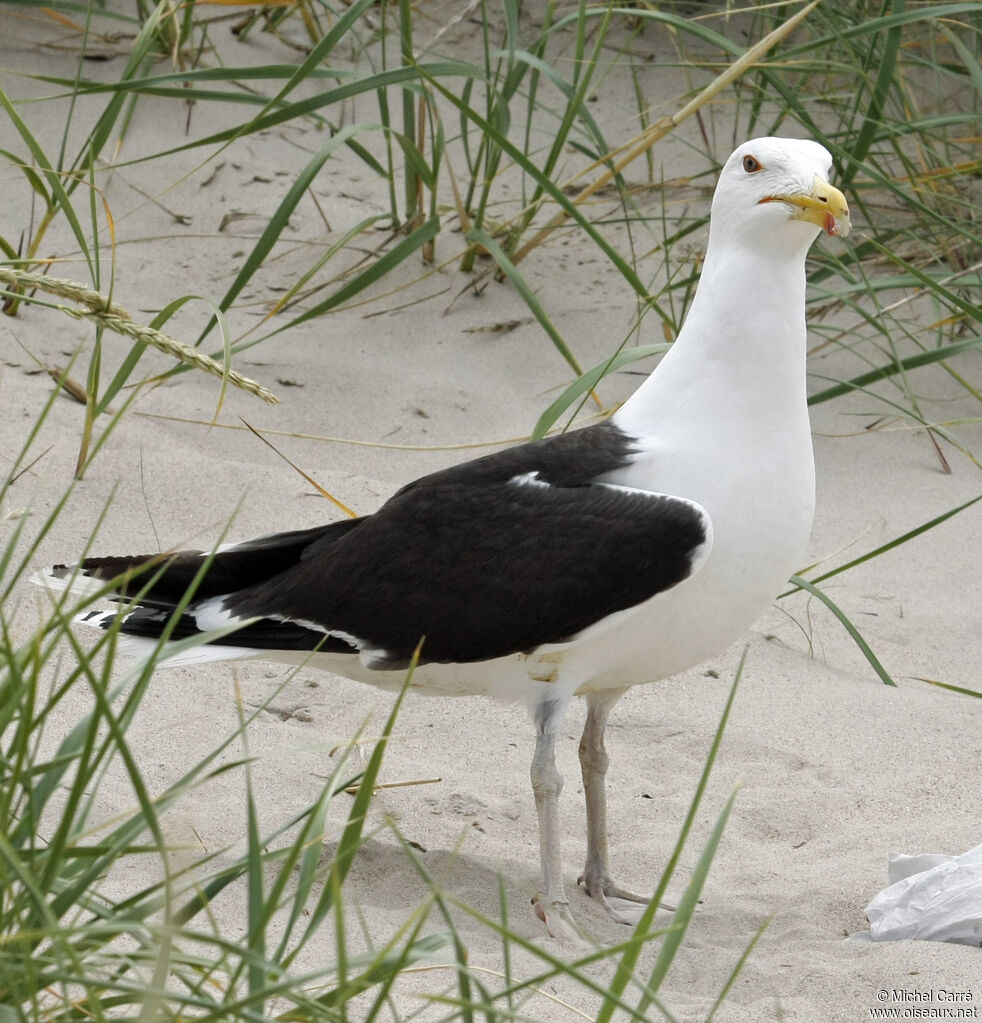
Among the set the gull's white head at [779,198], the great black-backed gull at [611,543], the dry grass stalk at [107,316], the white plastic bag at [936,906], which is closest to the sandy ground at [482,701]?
the white plastic bag at [936,906]

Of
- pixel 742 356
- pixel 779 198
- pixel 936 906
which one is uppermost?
pixel 779 198

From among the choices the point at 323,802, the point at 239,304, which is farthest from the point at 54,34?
Answer: the point at 323,802

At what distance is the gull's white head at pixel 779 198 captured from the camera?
9.98 ft

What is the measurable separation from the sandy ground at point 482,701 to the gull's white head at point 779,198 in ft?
4.18

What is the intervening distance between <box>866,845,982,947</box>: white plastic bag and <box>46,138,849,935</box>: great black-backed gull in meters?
0.57

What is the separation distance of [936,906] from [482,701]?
4.95 feet

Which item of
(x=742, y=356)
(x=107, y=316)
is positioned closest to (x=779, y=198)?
(x=742, y=356)

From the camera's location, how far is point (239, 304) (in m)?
5.81

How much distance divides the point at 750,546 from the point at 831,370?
298cm

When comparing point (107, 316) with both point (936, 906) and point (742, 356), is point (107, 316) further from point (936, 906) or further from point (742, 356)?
point (936, 906)

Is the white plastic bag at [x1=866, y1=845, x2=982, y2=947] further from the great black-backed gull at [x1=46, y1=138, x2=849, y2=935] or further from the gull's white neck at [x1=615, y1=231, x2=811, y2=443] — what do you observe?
the gull's white neck at [x1=615, y1=231, x2=811, y2=443]

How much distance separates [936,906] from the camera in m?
2.88

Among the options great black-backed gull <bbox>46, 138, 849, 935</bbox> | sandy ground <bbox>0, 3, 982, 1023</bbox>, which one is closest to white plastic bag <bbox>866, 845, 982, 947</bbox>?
sandy ground <bbox>0, 3, 982, 1023</bbox>

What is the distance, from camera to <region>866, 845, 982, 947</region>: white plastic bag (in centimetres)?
285
